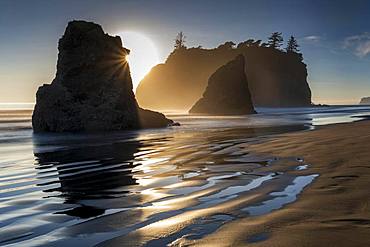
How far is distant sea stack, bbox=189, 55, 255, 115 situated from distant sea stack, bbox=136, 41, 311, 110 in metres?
52.7

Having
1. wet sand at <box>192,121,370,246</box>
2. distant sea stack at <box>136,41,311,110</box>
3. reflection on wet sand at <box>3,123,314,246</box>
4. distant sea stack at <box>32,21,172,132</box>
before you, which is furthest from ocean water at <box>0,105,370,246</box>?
distant sea stack at <box>136,41,311,110</box>

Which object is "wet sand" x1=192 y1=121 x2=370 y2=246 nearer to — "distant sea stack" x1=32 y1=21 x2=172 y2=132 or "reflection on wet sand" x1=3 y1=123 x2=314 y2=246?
"reflection on wet sand" x1=3 y1=123 x2=314 y2=246

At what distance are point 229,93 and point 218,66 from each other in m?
73.5

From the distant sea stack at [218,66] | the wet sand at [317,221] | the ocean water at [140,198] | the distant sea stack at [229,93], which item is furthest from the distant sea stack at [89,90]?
the distant sea stack at [218,66]

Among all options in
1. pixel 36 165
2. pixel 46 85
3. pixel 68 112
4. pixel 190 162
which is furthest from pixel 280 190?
pixel 46 85

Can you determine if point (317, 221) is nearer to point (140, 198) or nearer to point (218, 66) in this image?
point (140, 198)

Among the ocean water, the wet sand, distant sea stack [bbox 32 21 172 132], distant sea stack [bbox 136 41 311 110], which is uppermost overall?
distant sea stack [bbox 136 41 311 110]

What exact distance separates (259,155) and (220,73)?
67.4m

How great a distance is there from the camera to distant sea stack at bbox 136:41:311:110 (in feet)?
427

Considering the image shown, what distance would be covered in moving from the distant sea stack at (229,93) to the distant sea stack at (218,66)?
2074 inches

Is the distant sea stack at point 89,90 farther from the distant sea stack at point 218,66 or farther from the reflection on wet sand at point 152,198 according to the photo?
the distant sea stack at point 218,66

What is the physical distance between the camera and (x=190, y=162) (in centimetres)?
907

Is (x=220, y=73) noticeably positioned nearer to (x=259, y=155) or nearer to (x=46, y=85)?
(x=46, y=85)

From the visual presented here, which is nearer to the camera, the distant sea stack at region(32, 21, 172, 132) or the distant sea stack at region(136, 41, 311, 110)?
the distant sea stack at region(32, 21, 172, 132)
